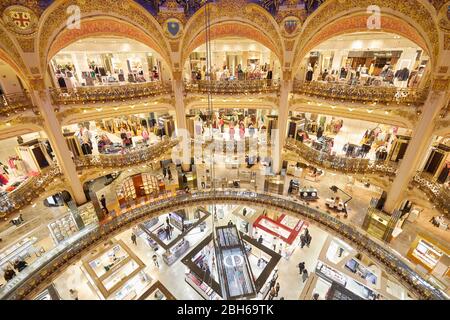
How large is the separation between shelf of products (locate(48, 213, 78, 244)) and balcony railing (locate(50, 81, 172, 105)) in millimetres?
5763

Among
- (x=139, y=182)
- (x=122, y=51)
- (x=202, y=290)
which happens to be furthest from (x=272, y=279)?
(x=122, y=51)

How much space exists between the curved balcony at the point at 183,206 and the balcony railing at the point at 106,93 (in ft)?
19.2

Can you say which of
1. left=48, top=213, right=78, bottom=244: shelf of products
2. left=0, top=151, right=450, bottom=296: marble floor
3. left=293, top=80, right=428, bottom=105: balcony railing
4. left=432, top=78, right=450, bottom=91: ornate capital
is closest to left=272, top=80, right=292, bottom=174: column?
left=293, top=80, right=428, bottom=105: balcony railing

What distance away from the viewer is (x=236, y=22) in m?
11.9

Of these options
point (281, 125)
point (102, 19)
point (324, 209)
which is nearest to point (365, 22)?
point (281, 125)

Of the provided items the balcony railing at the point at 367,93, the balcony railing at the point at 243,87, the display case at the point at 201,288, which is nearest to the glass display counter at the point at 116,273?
the display case at the point at 201,288

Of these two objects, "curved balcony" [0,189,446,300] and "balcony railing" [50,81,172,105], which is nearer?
"curved balcony" [0,189,446,300]

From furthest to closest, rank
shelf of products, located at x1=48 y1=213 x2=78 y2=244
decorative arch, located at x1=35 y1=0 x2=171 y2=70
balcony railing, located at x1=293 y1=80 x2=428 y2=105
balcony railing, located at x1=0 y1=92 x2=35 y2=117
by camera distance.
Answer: shelf of products, located at x1=48 y1=213 x2=78 y2=244, balcony railing, located at x1=293 y1=80 x2=428 y2=105, decorative arch, located at x1=35 y1=0 x2=171 y2=70, balcony railing, located at x1=0 y1=92 x2=35 y2=117

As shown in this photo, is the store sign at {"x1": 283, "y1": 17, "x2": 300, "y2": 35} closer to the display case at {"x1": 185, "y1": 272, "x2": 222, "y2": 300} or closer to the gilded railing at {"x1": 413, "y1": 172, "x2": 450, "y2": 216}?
the gilded railing at {"x1": 413, "y1": 172, "x2": 450, "y2": 216}

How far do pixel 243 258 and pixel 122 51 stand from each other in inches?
530

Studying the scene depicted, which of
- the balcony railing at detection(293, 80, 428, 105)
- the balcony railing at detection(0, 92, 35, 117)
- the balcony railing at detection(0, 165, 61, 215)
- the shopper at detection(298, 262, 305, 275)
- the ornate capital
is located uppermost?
the ornate capital

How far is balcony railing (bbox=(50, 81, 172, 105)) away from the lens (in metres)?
10.5

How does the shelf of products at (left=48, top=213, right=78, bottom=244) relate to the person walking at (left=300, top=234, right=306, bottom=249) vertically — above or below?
above

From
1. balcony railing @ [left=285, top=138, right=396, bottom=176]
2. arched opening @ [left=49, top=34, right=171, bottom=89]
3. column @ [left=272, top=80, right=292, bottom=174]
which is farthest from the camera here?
arched opening @ [left=49, top=34, right=171, bottom=89]
